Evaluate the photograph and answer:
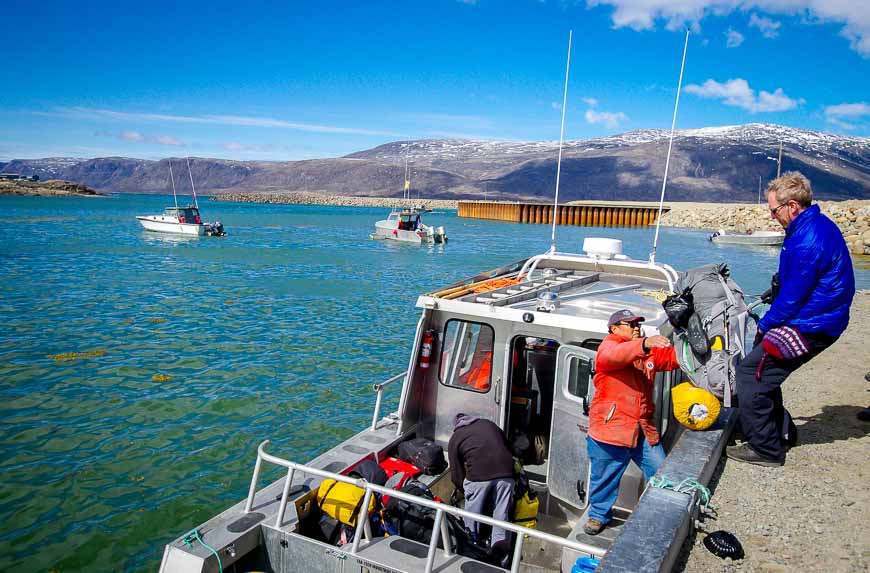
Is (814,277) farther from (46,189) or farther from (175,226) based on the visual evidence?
(46,189)

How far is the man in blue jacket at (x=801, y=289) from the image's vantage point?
472 centimetres

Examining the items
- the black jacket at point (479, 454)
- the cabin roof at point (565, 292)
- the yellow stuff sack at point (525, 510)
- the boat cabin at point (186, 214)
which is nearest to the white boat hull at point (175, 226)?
the boat cabin at point (186, 214)

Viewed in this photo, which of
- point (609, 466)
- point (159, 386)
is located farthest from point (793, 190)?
point (159, 386)

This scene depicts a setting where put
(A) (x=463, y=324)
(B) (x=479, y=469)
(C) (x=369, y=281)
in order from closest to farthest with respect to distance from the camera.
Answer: (B) (x=479, y=469)
(A) (x=463, y=324)
(C) (x=369, y=281)

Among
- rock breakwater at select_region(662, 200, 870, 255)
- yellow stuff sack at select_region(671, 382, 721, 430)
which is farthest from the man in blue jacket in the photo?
rock breakwater at select_region(662, 200, 870, 255)

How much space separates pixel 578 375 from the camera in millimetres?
5672

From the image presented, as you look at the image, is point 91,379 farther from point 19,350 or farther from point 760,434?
point 760,434

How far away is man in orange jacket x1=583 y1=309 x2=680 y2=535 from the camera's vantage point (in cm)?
450

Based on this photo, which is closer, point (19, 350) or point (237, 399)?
point (237, 399)

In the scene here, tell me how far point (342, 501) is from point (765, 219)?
7250 cm

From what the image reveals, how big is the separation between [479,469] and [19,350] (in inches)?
587

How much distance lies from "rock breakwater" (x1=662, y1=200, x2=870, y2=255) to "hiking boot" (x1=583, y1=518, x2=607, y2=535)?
27682 mm

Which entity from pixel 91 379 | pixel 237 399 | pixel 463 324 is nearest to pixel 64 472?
pixel 237 399

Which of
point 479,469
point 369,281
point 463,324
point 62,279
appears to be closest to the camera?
point 479,469
